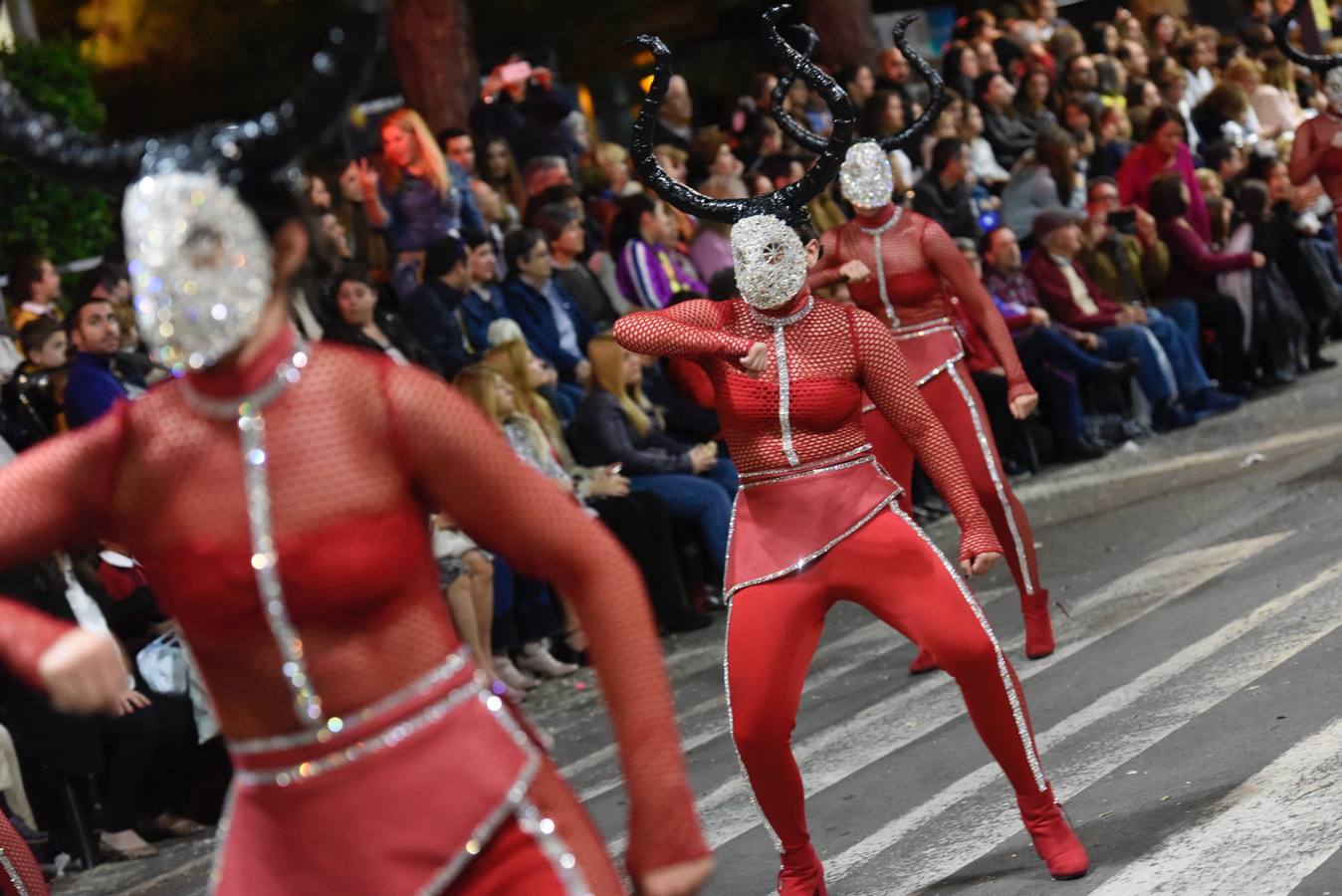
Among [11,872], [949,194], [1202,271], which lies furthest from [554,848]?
[1202,271]

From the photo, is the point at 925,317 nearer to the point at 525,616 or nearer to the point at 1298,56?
the point at 525,616

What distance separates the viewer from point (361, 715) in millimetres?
3102

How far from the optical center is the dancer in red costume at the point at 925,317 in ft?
29.7

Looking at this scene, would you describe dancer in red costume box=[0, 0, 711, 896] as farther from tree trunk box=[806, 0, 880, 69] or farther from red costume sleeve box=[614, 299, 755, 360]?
tree trunk box=[806, 0, 880, 69]

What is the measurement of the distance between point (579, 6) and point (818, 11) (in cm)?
353

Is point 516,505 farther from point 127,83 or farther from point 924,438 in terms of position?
point 127,83

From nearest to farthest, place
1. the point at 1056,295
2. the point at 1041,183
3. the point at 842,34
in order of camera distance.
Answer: the point at 1056,295 → the point at 1041,183 → the point at 842,34

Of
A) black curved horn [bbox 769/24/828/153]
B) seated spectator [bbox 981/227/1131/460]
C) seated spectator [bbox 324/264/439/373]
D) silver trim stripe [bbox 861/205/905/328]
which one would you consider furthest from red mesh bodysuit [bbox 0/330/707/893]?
seated spectator [bbox 981/227/1131/460]

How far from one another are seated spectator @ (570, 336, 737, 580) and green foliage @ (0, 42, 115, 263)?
11.4ft

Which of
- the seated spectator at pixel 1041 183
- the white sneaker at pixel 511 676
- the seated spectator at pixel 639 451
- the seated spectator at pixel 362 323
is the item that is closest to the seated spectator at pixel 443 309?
the seated spectator at pixel 362 323

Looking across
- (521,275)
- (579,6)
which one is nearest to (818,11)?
(579,6)

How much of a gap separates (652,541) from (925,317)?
299 centimetres

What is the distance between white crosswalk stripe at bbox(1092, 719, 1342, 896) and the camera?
553 cm

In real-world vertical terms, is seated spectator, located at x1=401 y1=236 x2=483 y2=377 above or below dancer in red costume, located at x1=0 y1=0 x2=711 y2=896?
below
